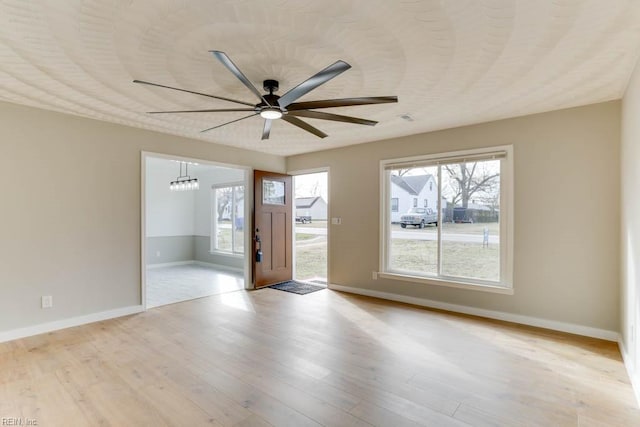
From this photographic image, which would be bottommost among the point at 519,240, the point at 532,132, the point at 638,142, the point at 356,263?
the point at 356,263

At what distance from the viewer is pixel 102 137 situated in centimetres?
402

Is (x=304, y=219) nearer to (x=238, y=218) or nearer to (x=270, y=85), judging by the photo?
(x=238, y=218)

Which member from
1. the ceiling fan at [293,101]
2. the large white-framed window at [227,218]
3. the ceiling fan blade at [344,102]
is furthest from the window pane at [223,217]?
the ceiling fan blade at [344,102]

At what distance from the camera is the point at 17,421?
203 centimetres

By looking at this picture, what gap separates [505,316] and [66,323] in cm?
524

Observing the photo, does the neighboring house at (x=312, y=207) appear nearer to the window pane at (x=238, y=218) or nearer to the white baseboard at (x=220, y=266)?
the window pane at (x=238, y=218)

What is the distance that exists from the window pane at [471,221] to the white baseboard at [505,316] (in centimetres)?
43

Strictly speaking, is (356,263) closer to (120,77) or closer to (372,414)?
(372,414)

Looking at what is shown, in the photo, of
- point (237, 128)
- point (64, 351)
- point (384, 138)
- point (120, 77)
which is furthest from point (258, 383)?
point (384, 138)

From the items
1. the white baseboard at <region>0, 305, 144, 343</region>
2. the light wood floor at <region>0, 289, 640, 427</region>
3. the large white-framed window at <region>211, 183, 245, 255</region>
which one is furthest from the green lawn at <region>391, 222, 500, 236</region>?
the large white-framed window at <region>211, 183, 245, 255</region>

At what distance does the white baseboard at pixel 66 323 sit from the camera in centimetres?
339

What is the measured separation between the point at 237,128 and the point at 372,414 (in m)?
3.60

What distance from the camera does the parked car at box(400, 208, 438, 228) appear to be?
462cm

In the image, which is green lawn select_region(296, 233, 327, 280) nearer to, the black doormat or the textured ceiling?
the black doormat
